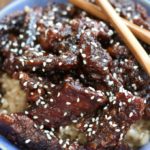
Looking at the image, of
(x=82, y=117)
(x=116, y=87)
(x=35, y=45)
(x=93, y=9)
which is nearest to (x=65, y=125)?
(x=82, y=117)

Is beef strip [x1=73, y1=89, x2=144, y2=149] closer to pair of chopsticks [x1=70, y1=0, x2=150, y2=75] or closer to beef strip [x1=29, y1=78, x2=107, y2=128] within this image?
beef strip [x1=29, y1=78, x2=107, y2=128]

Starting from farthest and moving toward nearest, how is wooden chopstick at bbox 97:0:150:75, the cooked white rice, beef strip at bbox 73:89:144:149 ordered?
the cooked white rice, wooden chopstick at bbox 97:0:150:75, beef strip at bbox 73:89:144:149

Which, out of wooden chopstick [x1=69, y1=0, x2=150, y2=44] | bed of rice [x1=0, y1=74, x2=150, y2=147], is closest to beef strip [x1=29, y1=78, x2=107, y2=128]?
bed of rice [x1=0, y1=74, x2=150, y2=147]

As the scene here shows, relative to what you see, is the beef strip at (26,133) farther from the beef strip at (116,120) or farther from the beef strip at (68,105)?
the beef strip at (116,120)

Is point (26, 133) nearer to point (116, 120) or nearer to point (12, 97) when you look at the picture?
point (12, 97)

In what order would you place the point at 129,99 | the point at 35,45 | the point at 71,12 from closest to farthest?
the point at 129,99, the point at 35,45, the point at 71,12

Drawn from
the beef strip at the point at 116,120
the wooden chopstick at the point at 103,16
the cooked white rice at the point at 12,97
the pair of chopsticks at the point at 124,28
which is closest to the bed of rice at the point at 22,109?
the cooked white rice at the point at 12,97

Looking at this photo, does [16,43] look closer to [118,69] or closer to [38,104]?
[38,104]
